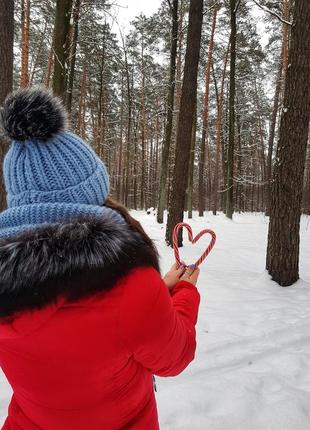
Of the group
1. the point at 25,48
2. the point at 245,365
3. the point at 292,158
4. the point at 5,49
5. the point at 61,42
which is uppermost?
the point at 25,48

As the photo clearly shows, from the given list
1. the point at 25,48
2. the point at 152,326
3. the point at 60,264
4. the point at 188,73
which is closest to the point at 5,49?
the point at 188,73

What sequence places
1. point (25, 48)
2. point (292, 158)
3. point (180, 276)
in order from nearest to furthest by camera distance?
point (180, 276) → point (292, 158) → point (25, 48)

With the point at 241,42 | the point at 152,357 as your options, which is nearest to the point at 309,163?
the point at 241,42

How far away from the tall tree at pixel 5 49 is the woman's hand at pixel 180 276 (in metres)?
4.42

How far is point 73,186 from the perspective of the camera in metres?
1.04

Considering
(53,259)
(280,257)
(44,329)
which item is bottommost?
(280,257)

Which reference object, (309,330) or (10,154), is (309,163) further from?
(10,154)

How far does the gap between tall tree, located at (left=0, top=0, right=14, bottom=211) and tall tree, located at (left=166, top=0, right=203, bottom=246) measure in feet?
13.0

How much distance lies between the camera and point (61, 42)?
6906 millimetres

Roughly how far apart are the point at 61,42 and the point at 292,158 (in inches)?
204

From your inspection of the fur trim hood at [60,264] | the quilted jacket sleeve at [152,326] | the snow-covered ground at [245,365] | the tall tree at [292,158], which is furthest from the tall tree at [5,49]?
the quilted jacket sleeve at [152,326]

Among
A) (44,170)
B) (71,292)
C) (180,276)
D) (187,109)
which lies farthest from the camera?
(187,109)

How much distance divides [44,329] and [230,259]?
675 centimetres

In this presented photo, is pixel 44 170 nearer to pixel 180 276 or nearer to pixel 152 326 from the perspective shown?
pixel 152 326
